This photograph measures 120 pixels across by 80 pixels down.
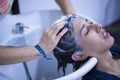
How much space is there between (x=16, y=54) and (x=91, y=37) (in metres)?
0.45

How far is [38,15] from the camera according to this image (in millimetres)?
1477

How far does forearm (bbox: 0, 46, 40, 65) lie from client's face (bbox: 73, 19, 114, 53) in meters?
0.33

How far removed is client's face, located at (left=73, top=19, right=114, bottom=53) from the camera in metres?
1.17

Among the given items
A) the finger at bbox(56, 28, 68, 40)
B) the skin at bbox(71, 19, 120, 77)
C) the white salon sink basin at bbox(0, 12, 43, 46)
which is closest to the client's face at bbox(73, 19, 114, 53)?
the skin at bbox(71, 19, 120, 77)

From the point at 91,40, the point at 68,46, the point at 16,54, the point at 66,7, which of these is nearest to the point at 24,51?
the point at 16,54

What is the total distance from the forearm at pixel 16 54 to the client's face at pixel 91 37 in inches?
12.9

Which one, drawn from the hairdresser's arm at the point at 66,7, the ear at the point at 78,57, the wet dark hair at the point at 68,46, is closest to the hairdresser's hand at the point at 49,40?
the wet dark hair at the point at 68,46

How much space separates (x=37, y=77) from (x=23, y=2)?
57cm

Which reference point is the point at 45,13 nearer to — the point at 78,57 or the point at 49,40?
the point at 78,57

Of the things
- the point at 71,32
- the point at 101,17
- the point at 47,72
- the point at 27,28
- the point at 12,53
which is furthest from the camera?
the point at 101,17

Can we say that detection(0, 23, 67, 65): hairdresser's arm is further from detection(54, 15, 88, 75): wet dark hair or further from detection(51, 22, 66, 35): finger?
detection(54, 15, 88, 75): wet dark hair

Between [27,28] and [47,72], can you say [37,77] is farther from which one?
[27,28]

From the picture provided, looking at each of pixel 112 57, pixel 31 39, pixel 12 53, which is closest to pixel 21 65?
pixel 31 39

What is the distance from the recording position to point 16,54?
3.04 feet
